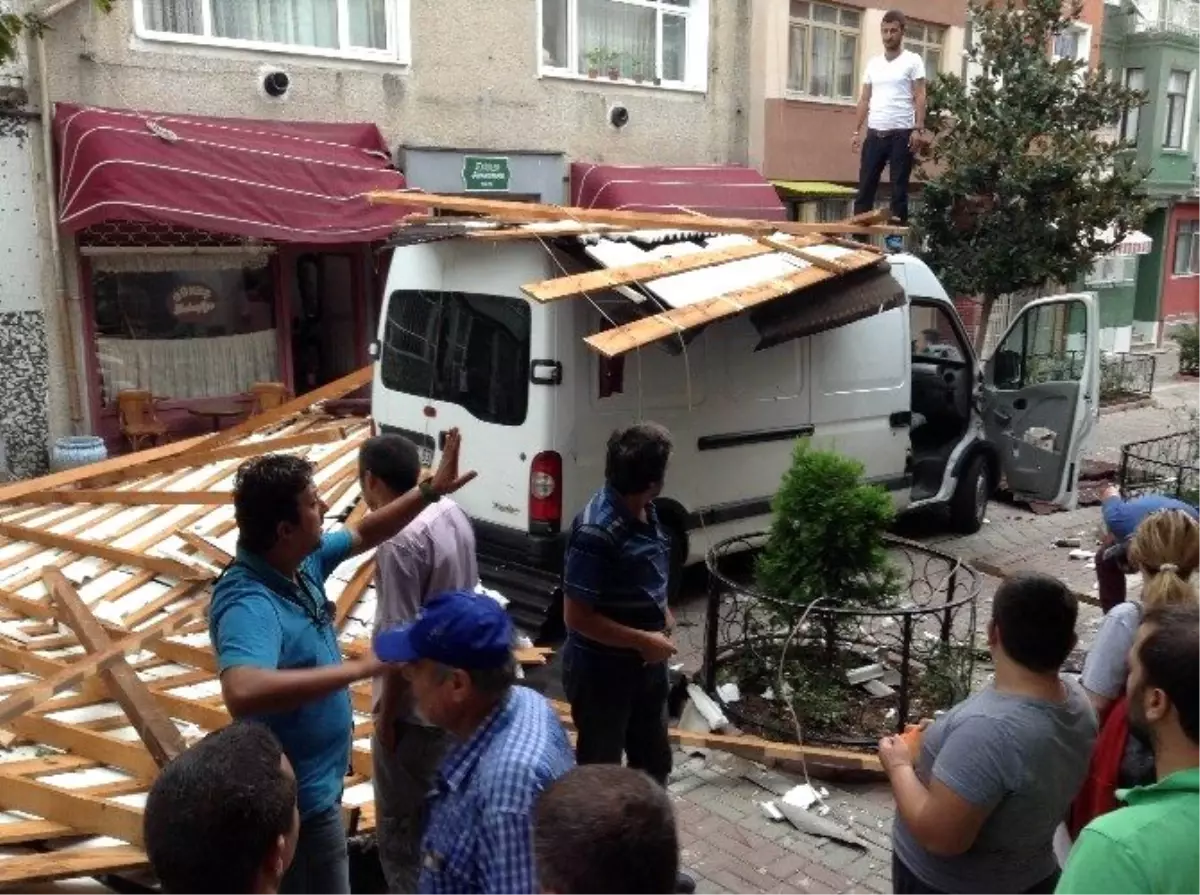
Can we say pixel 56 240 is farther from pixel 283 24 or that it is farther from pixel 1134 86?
pixel 1134 86

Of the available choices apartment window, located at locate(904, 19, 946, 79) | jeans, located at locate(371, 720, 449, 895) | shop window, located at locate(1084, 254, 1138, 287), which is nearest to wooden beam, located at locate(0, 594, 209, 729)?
jeans, located at locate(371, 720, 449, 895)

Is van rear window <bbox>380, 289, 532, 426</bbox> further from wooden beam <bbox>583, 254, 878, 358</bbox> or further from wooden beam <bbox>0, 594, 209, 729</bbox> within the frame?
wooden beam <bbox>0, 594, 209, 729</bbox>

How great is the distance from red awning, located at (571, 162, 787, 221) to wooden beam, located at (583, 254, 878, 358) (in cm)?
639

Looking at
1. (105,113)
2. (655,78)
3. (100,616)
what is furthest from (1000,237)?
(100,616)

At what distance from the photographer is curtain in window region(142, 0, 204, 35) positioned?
34.8 feet

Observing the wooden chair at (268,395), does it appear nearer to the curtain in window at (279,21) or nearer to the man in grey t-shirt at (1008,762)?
the curtain in window at (279,21)

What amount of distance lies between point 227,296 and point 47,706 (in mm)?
7859

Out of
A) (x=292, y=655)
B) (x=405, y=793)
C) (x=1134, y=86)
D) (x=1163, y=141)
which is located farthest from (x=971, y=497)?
(x=1163, y=141)

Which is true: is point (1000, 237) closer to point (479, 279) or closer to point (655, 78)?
point (655, 78)

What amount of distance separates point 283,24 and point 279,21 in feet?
0.17

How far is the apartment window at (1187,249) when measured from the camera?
2756 centimetres

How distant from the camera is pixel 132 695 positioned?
162 inches

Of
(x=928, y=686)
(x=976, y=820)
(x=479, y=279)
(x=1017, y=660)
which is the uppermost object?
(x=479, y=279)

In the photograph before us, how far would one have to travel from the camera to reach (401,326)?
704 cm
